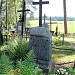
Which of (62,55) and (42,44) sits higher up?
(42,44)

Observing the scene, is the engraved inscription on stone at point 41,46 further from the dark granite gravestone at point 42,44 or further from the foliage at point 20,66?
the foliage at point 20,66

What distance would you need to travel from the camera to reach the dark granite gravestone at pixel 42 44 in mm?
9227

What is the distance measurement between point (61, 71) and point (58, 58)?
482 cm

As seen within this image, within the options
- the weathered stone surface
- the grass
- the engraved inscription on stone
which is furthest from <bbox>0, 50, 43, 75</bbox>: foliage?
the grass

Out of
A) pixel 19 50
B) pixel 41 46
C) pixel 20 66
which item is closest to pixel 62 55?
pixel 41 46

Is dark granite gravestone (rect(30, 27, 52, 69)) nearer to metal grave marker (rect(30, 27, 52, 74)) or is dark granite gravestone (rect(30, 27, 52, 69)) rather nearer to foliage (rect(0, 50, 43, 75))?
metal grave marker (rect(30, 27, 52, 74))

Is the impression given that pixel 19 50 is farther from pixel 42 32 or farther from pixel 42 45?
pixel 42 32

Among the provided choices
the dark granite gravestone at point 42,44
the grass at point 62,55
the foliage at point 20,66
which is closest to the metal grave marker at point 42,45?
the dark granite gravestone at point 42,44

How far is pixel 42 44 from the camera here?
941 centimetres

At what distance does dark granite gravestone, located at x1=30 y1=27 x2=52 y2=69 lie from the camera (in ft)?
30.3

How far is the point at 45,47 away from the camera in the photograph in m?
9.37

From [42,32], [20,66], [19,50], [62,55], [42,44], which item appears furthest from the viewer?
[62,55]

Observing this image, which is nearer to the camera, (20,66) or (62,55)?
(20,66)

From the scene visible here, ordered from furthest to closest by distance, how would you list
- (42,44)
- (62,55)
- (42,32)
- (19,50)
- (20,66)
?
(62,55)
(19,50)
(42,44)
(42,32)
(20,66)
